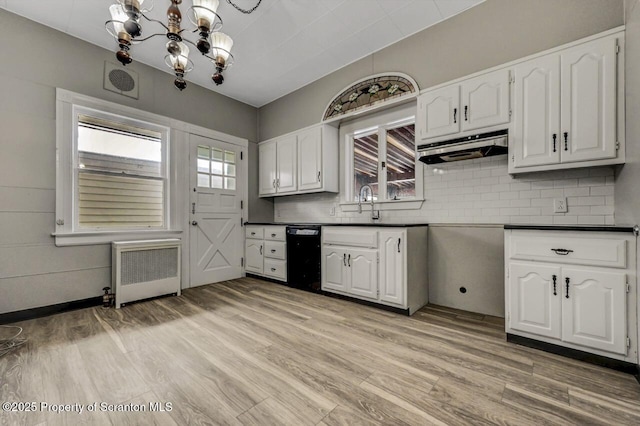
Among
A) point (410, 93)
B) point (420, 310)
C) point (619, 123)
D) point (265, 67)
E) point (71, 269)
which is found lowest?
point (420, 310)

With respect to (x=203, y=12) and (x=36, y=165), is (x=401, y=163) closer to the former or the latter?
(x=203, y=12)

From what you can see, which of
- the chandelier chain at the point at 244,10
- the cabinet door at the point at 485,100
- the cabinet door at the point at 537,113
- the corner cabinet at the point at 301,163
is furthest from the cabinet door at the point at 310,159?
the cabinet door at the point at 537,113

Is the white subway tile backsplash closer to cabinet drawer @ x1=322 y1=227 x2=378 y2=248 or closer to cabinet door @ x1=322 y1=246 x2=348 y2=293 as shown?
cabinet drawer @ x1=322 y1=227 x2=378 y2=248

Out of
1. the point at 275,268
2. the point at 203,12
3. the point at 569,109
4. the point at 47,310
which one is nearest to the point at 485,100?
the point at 569,109

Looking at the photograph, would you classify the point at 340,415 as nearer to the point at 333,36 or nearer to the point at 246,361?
the point at 246,361

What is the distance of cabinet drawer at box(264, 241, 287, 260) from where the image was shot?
3.86m

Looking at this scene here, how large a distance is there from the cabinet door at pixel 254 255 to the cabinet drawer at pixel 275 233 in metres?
0.21

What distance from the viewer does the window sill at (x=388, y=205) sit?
317cm

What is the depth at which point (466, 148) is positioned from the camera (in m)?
2.45

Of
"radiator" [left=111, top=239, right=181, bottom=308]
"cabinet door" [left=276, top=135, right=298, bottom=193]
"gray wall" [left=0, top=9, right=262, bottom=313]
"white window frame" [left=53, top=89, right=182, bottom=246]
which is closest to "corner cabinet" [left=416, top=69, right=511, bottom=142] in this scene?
"cabinet door" [left=276, top=135, right=298, bottom=193]

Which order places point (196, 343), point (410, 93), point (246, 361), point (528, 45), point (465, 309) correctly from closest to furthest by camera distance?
point (246, 361)
point (196, 343)
point (528, 45)
point (465, 309)
point (410, 93)

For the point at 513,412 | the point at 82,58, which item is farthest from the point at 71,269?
the point at 513,412

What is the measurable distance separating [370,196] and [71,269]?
11.7 ft

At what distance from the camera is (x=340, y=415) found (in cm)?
131
